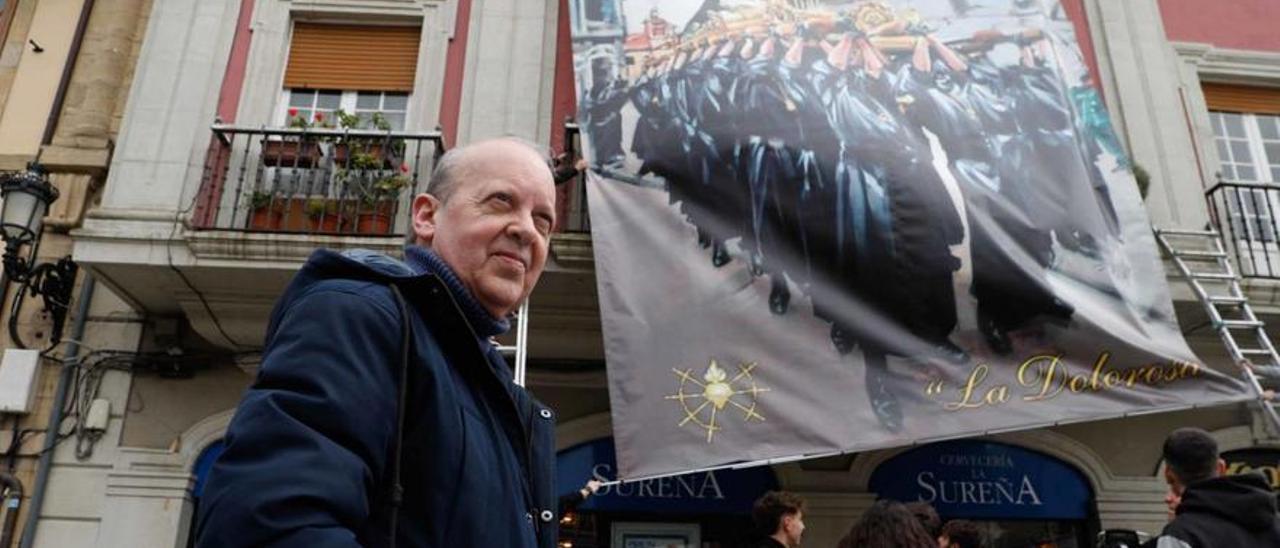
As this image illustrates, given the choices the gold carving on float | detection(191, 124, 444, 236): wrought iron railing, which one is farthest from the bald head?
detection(191, 124, 444, 236): wrought iron railing

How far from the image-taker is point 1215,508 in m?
3.21

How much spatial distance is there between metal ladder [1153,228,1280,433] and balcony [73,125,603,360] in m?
4.42

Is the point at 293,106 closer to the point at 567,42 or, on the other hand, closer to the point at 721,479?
the point at 567,42

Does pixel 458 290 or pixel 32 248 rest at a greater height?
pixel 32 248

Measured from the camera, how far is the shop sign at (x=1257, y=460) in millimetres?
7508

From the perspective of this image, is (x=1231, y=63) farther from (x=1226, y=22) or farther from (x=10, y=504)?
(x=10, y=504)

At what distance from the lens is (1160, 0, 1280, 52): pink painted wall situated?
29.1ft

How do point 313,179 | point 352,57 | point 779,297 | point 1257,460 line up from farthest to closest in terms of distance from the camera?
point 352,57 → point 1257,460 → point 313,179 → point 779,297

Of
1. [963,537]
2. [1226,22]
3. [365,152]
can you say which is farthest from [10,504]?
[1226,22]

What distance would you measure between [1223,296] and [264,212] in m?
7.36

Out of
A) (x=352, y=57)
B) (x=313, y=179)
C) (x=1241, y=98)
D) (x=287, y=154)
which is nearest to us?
(x=313, y=179)

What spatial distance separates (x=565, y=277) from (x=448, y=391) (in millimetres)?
5312

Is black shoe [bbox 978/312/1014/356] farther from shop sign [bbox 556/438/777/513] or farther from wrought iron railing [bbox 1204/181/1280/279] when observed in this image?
wrought iron railing [bbox 1204/181/1280/279]

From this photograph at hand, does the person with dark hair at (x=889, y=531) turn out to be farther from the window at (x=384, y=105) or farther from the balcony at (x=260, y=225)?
Answer: the window at (x=384, y=105)
